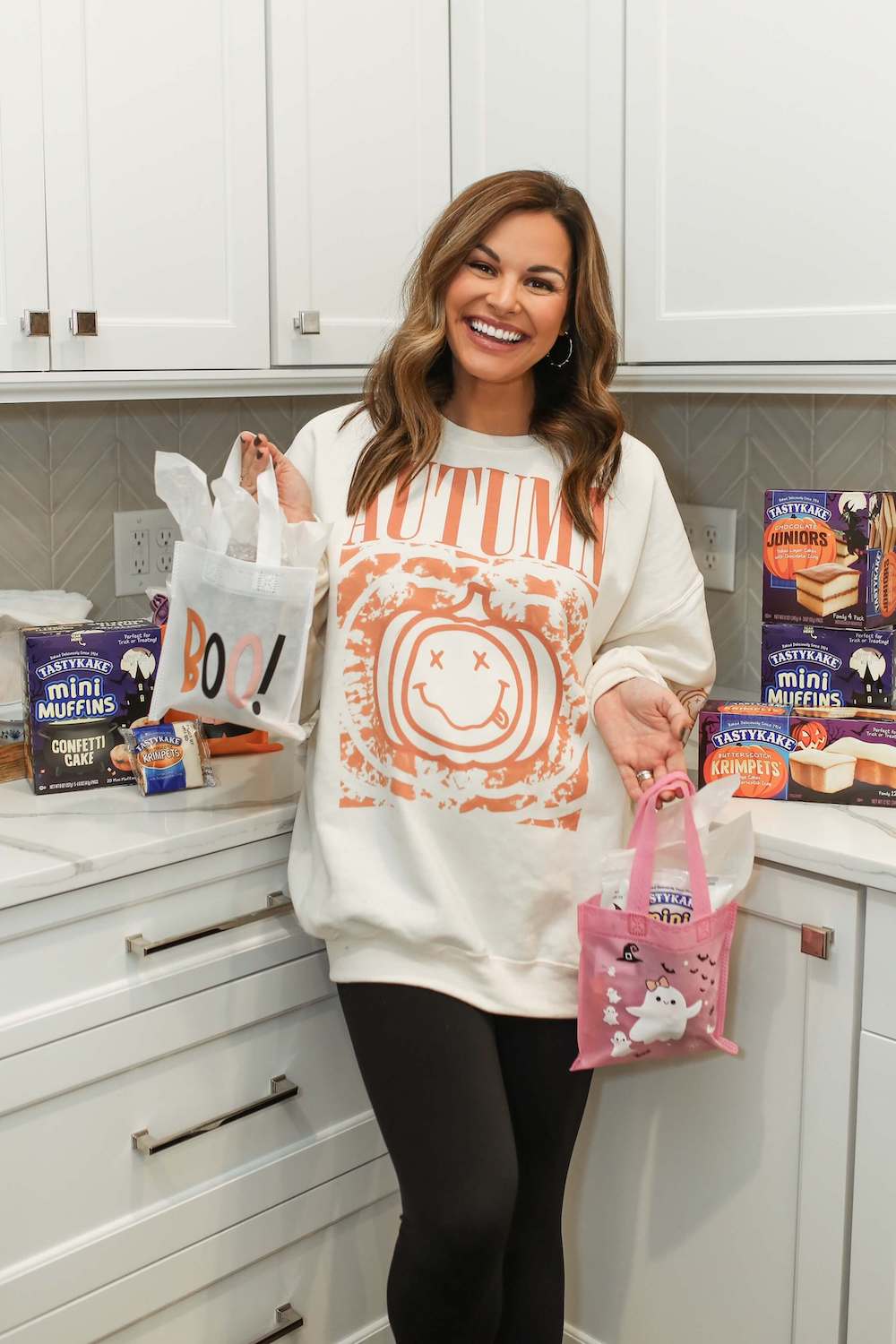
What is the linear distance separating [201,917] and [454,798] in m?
0.34

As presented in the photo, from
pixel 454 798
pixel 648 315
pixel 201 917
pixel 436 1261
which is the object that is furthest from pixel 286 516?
pixel 436 1261

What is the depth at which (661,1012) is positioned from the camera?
1.43 meters

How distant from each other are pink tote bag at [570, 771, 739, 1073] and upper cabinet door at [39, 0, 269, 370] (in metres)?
0.82

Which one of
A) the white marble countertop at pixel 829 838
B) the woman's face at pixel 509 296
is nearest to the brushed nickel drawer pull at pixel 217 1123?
the white marble countertop at pixel 829 838

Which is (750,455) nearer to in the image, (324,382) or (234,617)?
(324,382)

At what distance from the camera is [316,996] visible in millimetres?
1701

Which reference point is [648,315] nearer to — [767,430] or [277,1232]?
[767,430]

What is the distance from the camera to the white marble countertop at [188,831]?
1.42 meters

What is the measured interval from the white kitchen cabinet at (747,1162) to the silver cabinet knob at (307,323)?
89 centimetres

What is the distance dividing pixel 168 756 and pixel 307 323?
0.60 metres

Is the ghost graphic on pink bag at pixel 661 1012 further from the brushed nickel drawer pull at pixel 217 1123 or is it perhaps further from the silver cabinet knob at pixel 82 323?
the silver cabinet knob at pixel 82 323

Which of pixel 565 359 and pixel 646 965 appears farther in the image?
pixel 565 359

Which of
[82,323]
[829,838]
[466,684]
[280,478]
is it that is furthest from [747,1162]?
[82,323]

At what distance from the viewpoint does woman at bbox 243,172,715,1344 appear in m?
1.44
